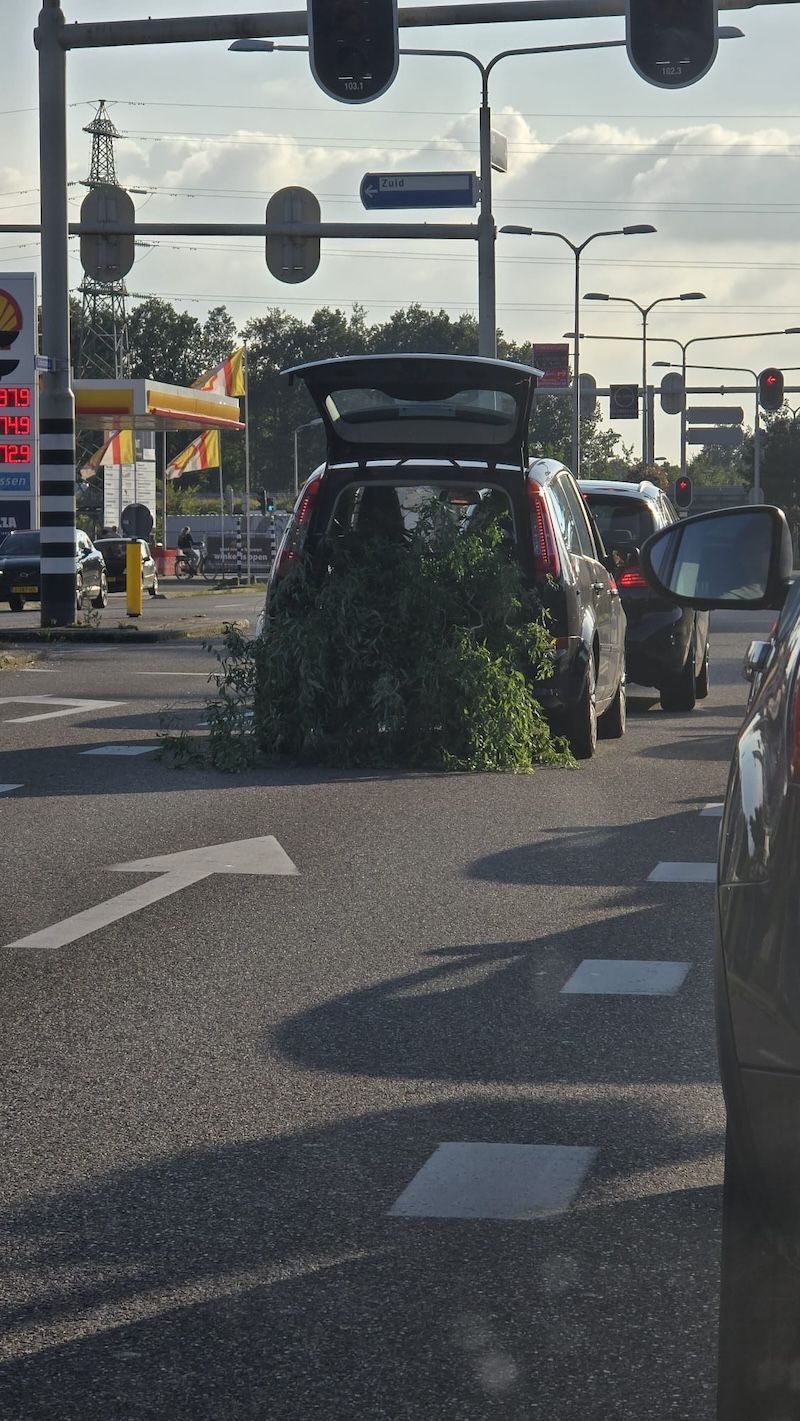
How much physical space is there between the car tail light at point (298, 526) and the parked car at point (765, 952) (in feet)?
31.0

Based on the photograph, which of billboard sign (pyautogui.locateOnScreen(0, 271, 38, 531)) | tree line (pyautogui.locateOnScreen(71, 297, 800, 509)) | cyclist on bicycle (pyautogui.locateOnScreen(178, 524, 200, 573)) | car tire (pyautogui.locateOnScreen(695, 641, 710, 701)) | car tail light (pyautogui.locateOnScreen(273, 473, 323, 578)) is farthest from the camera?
tree line (pyautogui.locateOnScreen(71, 297, 800, 509))

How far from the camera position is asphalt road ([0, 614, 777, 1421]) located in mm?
3320

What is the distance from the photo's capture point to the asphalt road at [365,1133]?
3.32m

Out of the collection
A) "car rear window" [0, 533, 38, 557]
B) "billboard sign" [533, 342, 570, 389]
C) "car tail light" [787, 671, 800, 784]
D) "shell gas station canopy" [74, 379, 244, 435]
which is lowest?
"car tail light" [787, 671, 800, 784]

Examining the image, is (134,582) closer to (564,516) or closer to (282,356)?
(564,516)

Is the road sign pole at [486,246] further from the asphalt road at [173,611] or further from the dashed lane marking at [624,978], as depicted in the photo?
the dashed lane marking at [624,978]

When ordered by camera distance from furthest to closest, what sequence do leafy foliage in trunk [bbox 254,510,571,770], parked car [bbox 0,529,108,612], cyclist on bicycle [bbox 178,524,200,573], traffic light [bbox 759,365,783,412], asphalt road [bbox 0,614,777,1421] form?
cyclist on bicycle [bbox 178,524,200,573] < traffic light [bbox 759,365,783,412] < parked car [bbox 0,529,108,612] < leafy foliage in trunk [bbox 254,510,571,770] < asphalt road [bbox 0,614,777,1421]

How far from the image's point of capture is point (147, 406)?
53.6 meters

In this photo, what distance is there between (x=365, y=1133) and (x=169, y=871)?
3.97 meters

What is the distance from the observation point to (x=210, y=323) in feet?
565

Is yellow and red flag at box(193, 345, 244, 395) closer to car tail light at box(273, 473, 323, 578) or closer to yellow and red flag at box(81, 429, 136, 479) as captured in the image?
yellow and red flag at box(81, 429, 136, 479)

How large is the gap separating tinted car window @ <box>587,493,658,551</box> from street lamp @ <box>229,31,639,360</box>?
478 inches

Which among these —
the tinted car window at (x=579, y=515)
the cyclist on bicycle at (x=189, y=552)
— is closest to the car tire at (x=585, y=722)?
the tinted car window at (x=579, y=515)

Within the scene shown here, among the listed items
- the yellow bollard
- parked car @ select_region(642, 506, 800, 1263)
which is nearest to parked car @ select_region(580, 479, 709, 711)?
parked car @ select_region(642, 506, 800, 1263)
